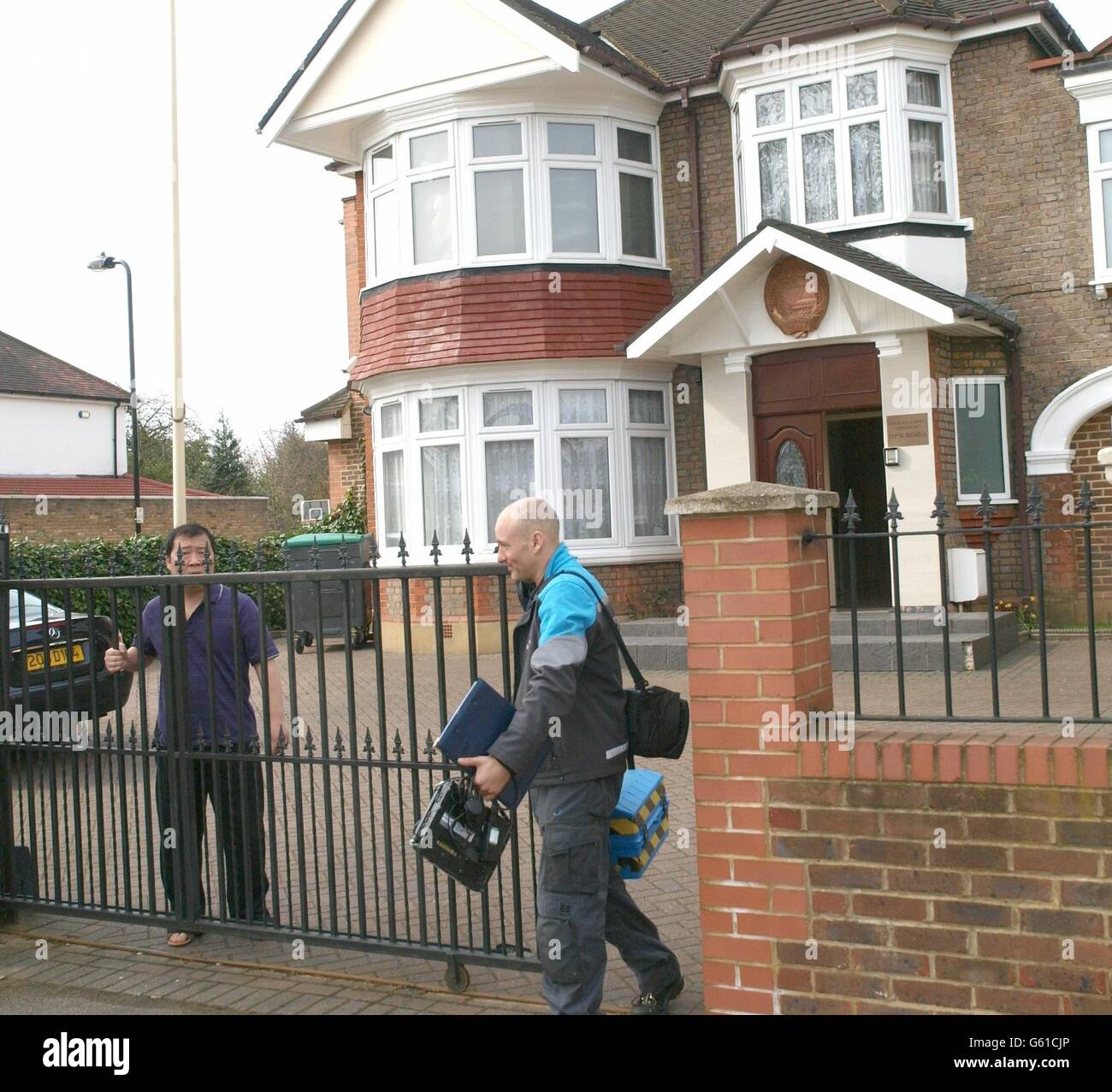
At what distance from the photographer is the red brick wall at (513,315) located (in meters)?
15.9

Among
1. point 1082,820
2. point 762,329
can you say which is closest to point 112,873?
point 1082,820

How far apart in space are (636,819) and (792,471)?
447 inches

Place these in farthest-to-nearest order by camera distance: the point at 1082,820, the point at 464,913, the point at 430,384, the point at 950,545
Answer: the point at 430,384, the point at 950,545, the point at 464,913, the point at 1082,820

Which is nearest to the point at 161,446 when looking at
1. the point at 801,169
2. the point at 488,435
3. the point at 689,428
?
the point at 488,435

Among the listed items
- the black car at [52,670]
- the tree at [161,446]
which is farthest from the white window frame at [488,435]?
the tree at [161,446]

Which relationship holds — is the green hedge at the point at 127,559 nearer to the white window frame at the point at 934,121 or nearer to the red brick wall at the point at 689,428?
the red brick wall at the point at 689,428

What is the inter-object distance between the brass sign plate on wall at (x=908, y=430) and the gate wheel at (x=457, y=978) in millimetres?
10597

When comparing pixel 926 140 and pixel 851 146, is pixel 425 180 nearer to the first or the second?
pixel 851 146

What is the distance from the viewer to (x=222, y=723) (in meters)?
5.51

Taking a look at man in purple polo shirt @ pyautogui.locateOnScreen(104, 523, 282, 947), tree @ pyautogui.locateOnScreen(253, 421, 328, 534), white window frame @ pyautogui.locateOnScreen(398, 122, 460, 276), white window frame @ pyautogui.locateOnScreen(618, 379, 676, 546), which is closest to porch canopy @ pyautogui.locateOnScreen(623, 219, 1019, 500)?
white window frame @ pyautogui.locateOnScreen(618, 379, 676, 546)

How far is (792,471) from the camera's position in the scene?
15.2m

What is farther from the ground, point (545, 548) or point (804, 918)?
point (545, 548)

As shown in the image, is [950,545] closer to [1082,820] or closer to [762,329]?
[762,329]

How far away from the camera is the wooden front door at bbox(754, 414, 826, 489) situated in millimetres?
15023
